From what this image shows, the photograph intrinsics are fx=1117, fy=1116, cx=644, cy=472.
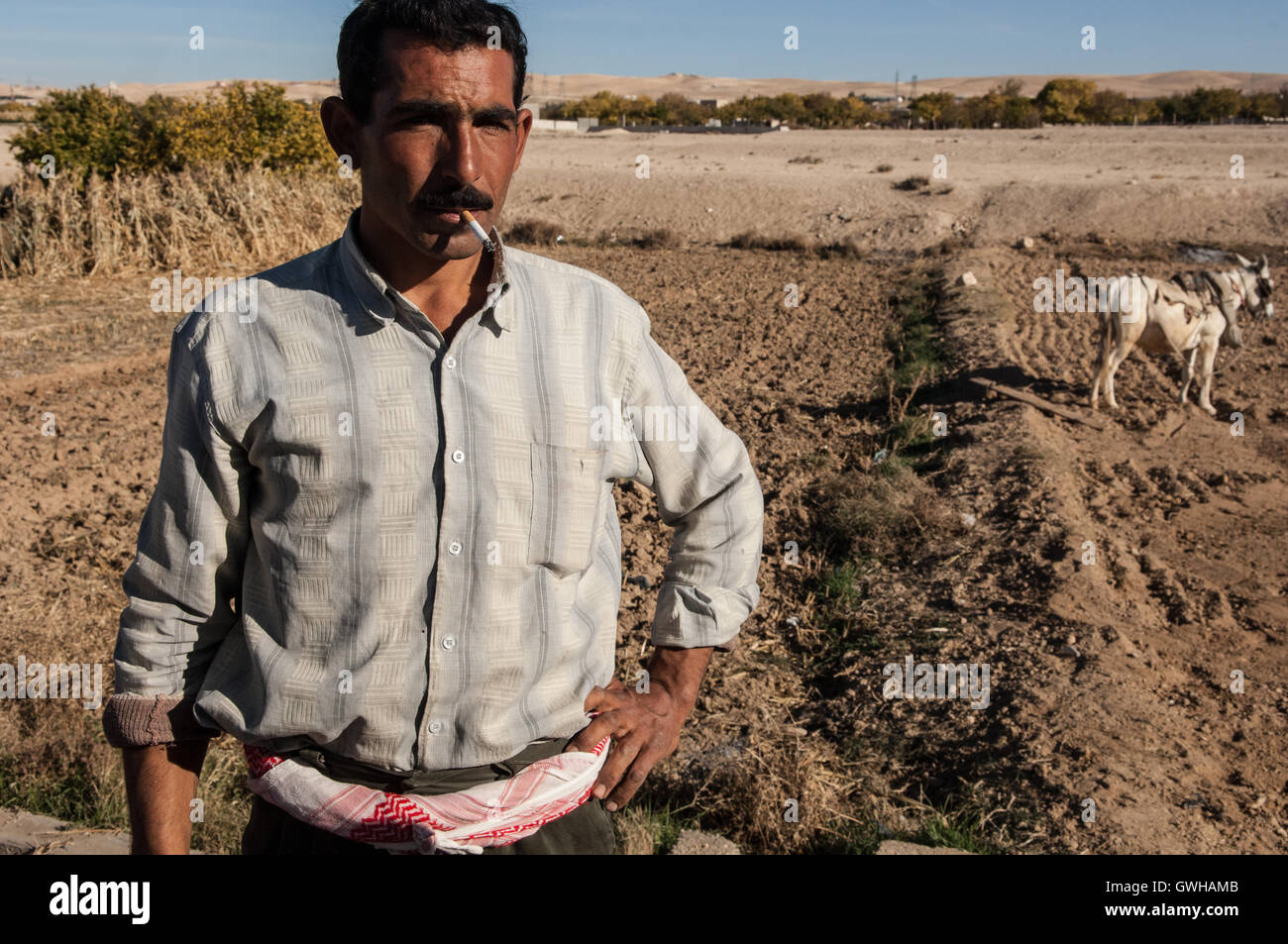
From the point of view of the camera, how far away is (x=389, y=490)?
65.9 inches

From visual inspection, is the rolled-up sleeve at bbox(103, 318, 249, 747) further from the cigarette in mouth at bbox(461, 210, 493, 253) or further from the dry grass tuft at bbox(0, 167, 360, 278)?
the dry grass tuft at bbox(0, 167, 360, 278)

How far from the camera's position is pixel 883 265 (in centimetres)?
1788

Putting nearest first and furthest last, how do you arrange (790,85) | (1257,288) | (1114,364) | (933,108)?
(1114,364) < (1257,288) < (933,108) < (790,85)

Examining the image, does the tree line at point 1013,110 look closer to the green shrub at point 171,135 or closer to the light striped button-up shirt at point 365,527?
the green shrub at point 171,135

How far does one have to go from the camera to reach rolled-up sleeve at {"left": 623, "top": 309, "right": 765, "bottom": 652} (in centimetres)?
189

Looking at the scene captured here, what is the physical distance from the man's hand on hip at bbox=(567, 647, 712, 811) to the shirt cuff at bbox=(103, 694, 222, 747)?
2.04 feet

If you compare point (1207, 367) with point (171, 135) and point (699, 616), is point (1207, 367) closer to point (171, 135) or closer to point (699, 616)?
point (699, 616)

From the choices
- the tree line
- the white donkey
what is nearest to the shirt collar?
the white donkey

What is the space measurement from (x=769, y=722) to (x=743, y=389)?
5.57 metres

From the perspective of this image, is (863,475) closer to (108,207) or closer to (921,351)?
(921,351)

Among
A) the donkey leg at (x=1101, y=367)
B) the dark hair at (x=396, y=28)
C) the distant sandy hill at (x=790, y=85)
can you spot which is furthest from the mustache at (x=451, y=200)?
the distant sandy hill at (x=790, y=85)

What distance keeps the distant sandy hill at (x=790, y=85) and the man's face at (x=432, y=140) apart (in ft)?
289

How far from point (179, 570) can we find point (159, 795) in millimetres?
378

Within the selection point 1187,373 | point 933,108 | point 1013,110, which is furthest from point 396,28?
point 933,108
